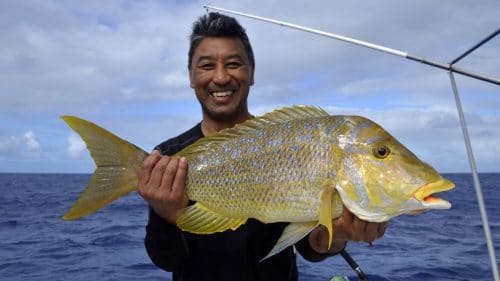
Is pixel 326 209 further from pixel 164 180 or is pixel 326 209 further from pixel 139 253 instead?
pixel 139 253

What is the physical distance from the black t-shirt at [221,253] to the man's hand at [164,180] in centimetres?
36

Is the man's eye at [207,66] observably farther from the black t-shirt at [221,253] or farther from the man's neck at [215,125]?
the black t-shirt at [221,253]

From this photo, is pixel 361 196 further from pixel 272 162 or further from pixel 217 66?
pixel 217 66

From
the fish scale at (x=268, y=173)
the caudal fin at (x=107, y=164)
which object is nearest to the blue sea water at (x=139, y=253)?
the fish scale at (x=268, y=173)

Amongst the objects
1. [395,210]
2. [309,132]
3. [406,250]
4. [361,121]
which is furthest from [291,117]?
[406,250]

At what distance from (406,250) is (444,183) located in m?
10.3

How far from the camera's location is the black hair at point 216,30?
11.3ft

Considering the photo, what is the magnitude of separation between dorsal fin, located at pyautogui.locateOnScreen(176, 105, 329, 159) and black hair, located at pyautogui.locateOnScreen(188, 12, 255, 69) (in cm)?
94

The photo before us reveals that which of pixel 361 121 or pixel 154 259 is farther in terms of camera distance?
pixel 154 259

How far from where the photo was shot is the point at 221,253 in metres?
3.21

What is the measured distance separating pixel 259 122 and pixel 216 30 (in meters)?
1.04

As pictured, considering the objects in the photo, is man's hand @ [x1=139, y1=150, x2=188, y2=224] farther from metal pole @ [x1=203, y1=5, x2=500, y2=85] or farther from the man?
metal pole @ [x1=203, y1=5, x2=500, y2=85]

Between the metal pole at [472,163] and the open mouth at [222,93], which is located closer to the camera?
the metal pole at [472,163]

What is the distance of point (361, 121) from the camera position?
2568 millimetres
